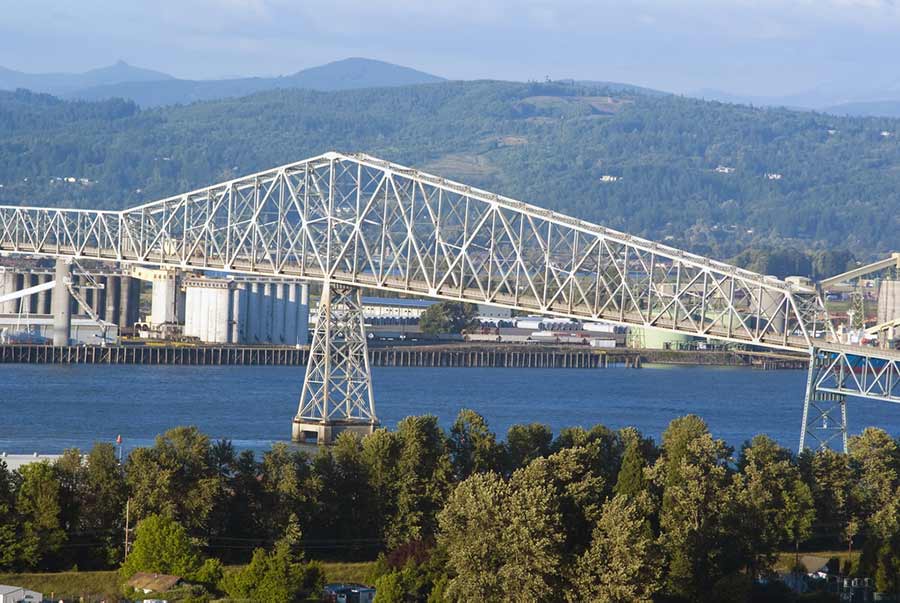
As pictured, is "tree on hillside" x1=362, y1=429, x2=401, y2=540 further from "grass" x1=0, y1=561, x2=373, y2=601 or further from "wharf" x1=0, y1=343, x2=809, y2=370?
"wharf" x1=0, y1=343, x2=809, y2=370

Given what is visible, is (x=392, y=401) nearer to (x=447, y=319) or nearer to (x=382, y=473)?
(x=382, y=473)

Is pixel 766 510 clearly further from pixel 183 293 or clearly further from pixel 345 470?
pixel 183 293

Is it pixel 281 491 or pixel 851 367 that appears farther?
pixel 851 367

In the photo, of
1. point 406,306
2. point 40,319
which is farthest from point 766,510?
point 406,306

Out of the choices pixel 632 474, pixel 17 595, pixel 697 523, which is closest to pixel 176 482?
pixel 17 595

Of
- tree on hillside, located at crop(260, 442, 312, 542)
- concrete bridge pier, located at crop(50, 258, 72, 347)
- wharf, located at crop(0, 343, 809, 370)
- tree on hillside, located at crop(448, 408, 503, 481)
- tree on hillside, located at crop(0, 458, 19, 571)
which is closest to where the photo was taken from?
tree on hillside, located at crop(0, 458, 19, 571)

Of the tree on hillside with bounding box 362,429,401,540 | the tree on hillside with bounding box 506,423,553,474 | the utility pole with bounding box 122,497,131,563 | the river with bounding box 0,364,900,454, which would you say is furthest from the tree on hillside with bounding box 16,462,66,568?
the river with bounding box 0,364,900,454

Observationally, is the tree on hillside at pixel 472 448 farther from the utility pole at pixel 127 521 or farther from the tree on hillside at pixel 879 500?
the tree on hillside at pixel 879 500

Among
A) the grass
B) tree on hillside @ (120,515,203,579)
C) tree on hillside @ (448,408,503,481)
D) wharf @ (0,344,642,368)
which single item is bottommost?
the grass
